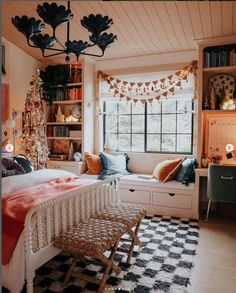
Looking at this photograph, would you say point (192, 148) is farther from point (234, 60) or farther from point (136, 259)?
point (136, 259)

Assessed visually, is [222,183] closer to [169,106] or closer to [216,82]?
[216,82]

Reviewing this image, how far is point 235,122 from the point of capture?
3693mm

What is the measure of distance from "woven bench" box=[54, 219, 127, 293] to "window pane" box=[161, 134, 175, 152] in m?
2.48

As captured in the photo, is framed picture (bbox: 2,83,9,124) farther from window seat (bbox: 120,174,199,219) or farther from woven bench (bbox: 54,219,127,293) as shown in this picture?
woven bench (bbox: 54,219,127,293)

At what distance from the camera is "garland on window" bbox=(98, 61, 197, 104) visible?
404 centimetres

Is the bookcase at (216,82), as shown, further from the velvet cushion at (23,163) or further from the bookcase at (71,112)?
the velvet cushion at (23,163)

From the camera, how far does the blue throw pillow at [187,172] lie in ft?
12.0

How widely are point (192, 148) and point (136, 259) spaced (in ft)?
7.50

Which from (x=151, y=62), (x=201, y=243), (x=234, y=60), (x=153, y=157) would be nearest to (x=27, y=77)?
(x=151, y=62)

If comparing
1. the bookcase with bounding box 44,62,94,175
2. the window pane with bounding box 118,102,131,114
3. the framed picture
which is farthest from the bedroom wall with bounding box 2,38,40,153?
the window pane with bounding box 118,102,131,114

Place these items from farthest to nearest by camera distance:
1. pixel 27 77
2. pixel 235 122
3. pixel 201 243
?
pixel 27 77
pixel 235 122
pixel 201 243

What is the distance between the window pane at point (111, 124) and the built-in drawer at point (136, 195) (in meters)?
1.27

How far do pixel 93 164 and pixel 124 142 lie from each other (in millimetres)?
768

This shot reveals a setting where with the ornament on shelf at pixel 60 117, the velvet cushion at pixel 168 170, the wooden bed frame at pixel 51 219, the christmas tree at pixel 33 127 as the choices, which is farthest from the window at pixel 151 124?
the wooden bed frame at pixel 51 219
